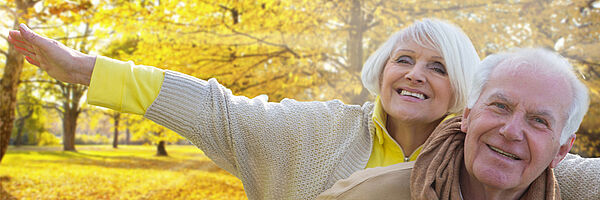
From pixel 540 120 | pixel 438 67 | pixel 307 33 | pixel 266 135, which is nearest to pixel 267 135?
pixel 266 135

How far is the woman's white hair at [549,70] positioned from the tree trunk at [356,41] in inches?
199

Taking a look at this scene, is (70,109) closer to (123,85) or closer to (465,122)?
(123,85)

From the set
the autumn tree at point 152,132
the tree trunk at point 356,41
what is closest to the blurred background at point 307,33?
the tree trunk at point 356,41

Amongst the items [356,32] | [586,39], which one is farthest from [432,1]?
[586,39]

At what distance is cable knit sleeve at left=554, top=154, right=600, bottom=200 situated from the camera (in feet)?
5.89

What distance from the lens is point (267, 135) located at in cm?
198

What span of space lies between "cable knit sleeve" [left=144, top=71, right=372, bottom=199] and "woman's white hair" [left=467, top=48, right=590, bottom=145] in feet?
2.50

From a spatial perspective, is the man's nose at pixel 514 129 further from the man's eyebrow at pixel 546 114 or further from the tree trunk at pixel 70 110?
the tree trunk at pixel 70 110

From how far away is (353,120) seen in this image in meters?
2.25

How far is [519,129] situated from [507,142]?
51mm

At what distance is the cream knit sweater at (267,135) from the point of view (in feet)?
6.17

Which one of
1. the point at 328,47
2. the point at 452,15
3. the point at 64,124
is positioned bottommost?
the point at 64,124

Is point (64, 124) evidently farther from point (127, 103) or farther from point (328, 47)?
point (127, 103)

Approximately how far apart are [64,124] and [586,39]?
1633cm
